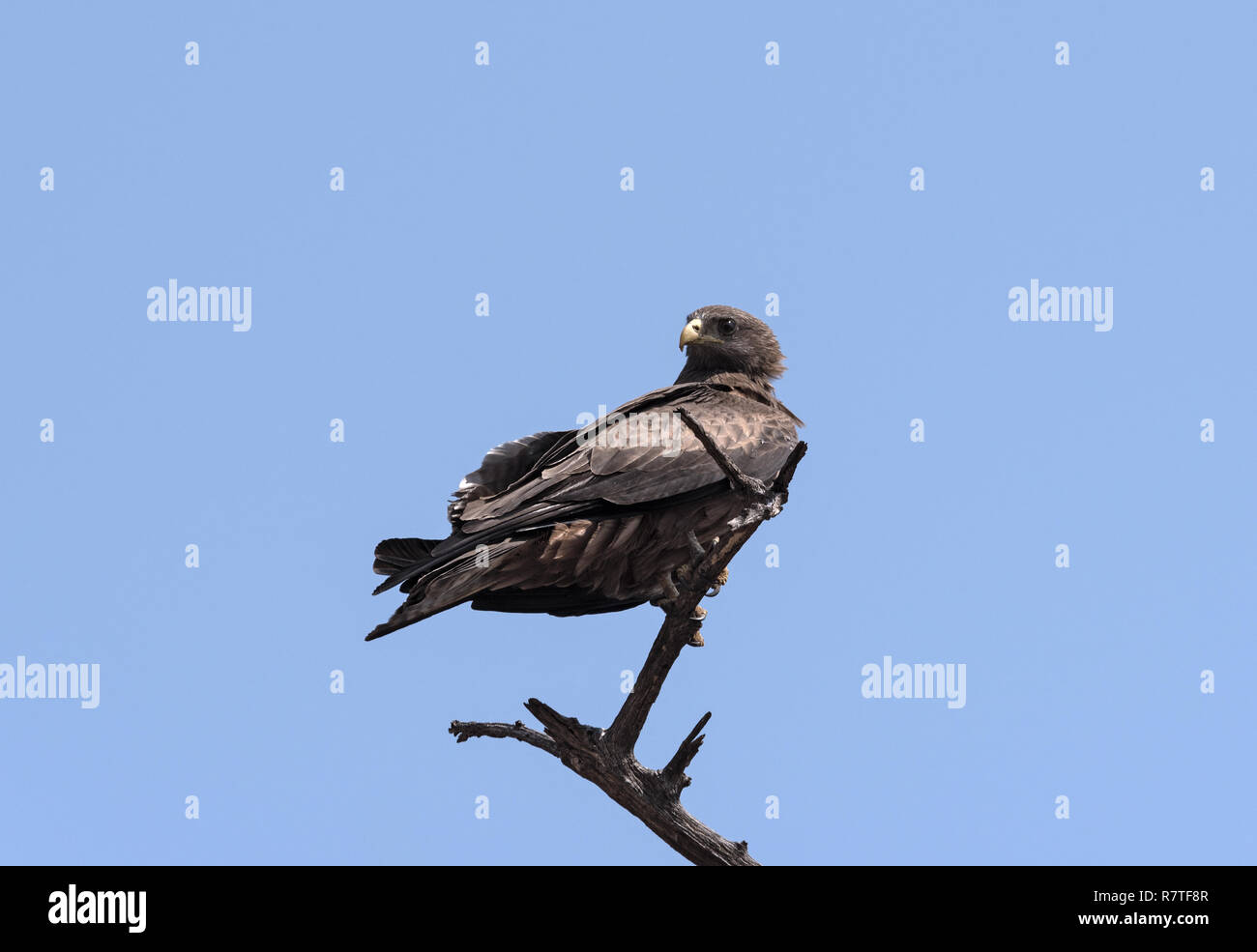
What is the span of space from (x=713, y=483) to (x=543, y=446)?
1.36 metres

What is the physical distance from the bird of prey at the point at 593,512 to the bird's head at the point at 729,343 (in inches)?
18.2

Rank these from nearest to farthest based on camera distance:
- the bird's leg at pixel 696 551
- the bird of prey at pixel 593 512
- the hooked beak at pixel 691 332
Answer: the bird's leg at pixel 696 551 → the bird of prey at pixel 593 512 → the hooked beak at pixel 691 332

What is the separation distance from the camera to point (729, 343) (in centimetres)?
1065

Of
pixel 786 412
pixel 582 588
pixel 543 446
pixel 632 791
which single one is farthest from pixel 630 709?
pixel 786 412

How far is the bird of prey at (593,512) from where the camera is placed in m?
8.73

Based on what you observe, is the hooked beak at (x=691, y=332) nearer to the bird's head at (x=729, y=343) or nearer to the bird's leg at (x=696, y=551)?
the bird's head at (x=729, y=343)

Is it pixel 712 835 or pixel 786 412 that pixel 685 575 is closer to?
pixel 712 835

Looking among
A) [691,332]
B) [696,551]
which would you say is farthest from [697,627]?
[691,332]

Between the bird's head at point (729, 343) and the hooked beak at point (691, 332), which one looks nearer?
the hooked beak at point (691, 332)

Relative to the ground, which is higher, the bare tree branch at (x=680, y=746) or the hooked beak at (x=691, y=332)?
the hooked beak at (x=691, y=332)

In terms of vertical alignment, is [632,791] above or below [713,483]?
below

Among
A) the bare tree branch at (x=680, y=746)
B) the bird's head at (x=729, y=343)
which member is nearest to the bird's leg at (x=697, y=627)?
the bare tree branch at (x=680, y=746)

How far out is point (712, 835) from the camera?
8766 mm
